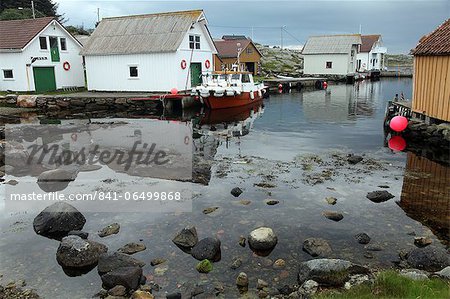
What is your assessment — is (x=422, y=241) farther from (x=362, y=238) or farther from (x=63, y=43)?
(x=63, y=43)

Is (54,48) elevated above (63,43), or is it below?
below

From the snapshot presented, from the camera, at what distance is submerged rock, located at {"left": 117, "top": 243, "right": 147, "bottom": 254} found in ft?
26.6

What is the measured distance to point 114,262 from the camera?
7.29 meters

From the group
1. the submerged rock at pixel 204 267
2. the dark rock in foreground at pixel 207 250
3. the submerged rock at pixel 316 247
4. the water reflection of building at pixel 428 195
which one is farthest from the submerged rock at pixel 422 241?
the submerged rock at pixel 204 267

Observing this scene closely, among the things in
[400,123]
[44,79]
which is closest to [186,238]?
[400,123]

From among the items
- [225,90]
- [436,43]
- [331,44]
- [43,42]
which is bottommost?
[225,90]

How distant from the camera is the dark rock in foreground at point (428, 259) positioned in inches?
283

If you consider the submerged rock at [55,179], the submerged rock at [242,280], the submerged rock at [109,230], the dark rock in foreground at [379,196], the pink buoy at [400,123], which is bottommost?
the submerged rock at [242,280]

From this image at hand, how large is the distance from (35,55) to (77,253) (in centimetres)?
2943

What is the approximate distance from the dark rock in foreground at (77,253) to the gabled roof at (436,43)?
1508cm

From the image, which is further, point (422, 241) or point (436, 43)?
point (436, 43)

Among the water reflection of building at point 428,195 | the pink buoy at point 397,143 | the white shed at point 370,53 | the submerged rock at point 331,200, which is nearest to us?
the water reflection of building at point 428,195

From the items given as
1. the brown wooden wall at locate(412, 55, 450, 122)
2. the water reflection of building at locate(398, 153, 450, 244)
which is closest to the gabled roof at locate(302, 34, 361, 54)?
the brown wooden wall at locate(412, 55, 450, 122)

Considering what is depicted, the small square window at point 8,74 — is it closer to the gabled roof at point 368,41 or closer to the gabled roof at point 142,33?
the gabled roof at point 142,33
